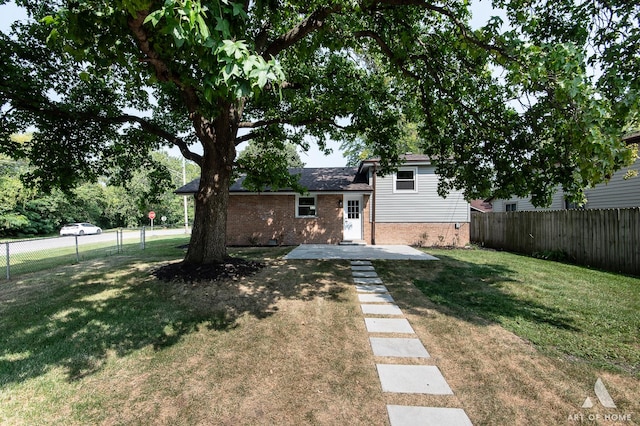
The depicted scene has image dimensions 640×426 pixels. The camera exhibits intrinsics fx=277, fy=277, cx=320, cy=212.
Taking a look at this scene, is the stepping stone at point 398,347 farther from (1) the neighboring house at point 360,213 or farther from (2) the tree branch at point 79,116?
(1) the neighboring house at point 360,213

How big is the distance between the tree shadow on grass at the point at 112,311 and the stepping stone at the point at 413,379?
2.25 metres

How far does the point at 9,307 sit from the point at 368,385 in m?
6.40

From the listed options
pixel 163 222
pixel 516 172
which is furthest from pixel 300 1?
pixel 163 222

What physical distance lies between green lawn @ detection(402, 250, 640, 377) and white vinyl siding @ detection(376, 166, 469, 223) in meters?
4.88

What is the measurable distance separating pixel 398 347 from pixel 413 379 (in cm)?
65

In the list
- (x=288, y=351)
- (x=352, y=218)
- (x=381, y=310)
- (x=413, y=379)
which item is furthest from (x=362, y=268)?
(x=352, y=218)

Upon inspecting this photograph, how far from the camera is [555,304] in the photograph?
16.1 feet

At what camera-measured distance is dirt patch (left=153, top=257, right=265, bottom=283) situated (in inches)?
240

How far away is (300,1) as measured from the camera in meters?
5.51

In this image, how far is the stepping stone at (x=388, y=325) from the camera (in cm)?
393

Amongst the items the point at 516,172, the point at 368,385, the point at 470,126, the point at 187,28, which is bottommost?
the point at 368,385

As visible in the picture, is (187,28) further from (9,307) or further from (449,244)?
(449,244)

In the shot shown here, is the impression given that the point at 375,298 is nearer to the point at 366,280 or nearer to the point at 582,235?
the point at 366,280

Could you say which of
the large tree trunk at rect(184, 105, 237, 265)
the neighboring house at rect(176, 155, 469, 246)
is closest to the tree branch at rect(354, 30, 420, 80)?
the large tree trunk at rect(184, 105, 237, 265)
